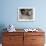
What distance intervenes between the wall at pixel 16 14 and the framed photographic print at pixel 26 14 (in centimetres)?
10

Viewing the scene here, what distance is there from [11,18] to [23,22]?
420 mm

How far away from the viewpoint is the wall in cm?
430

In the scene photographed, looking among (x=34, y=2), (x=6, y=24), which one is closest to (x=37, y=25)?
(x=34, y=2)

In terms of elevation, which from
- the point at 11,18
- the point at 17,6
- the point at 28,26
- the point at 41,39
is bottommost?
the point at 41,39

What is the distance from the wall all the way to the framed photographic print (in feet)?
0.34

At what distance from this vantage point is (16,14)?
431cm

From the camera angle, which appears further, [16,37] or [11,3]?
[11,3]

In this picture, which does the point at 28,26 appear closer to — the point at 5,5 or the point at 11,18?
the point at 11,18

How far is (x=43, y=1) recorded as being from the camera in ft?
14.1

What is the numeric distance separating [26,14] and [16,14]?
Result: 33cm

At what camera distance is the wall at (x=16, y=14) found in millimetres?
4297

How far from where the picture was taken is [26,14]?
4320mm

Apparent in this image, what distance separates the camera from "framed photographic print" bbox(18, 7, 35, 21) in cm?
430

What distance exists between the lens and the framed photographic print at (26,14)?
169 inches
